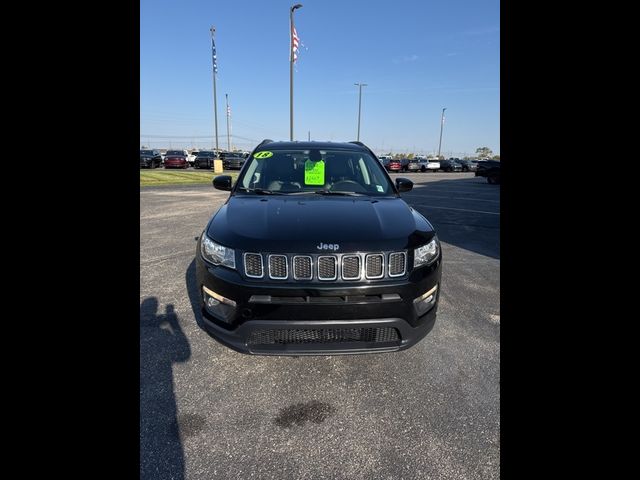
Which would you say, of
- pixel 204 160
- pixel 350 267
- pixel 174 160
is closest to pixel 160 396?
pixel 350 267

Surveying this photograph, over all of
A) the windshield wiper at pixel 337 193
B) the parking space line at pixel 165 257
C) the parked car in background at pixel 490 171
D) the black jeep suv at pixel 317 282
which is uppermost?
the parked car in background at pixel 490 171

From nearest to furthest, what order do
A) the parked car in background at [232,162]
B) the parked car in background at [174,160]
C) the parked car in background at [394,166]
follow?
1. the parked car in background at [174,160]
2. the parked car in background at [232,162]
3. the parked car in background at [394,166]

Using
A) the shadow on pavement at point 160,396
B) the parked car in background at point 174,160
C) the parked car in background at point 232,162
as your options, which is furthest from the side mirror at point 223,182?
the parked car in background at point 174,160

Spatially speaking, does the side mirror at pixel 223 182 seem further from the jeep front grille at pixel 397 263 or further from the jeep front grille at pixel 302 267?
the jeep front grille at pixel 397 263

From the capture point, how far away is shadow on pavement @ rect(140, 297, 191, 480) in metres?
1.84

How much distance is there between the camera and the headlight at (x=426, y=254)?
2.46 metres

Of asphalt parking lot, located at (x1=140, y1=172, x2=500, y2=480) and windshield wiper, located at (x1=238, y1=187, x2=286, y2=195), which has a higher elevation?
windshield wiper, located at (x1=238, y1=187, x2=286, y2=195)

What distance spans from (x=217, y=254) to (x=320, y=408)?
1.23 m

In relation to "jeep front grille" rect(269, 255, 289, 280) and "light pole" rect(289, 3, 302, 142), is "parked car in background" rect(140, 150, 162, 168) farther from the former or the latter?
"jeep front grille" rect(269, 255, 289, 280)

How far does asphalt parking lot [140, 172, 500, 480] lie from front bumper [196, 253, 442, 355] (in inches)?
14.1

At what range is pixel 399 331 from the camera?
2.36 metres

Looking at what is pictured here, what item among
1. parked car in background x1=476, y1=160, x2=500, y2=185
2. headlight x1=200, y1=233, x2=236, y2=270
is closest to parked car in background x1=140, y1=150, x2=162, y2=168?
parked car in background x1=476, y1=160, x2=500, y2=185
